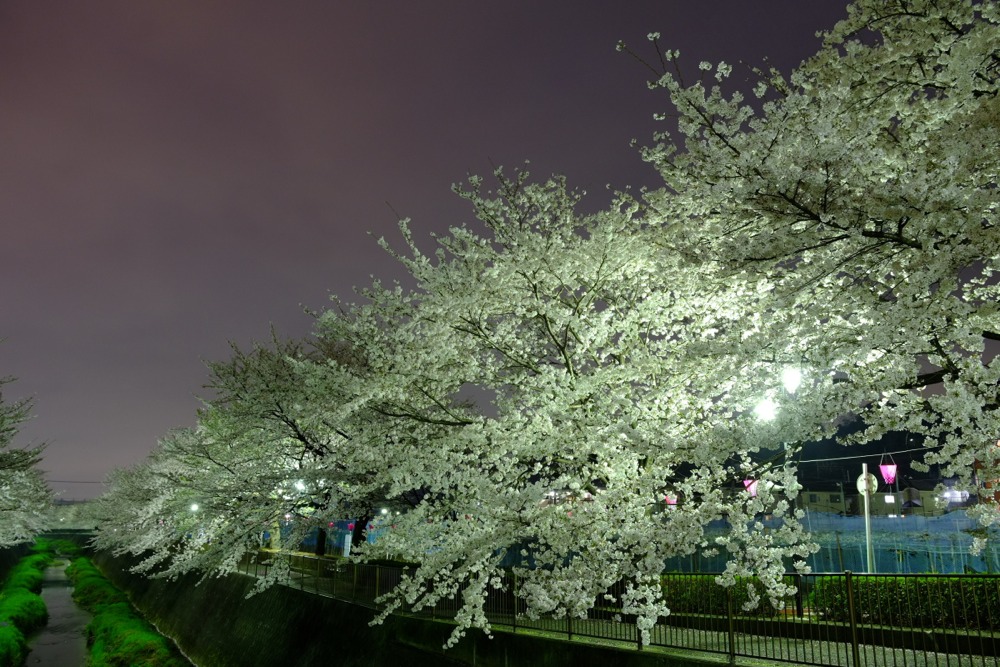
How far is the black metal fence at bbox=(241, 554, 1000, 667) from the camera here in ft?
28.0

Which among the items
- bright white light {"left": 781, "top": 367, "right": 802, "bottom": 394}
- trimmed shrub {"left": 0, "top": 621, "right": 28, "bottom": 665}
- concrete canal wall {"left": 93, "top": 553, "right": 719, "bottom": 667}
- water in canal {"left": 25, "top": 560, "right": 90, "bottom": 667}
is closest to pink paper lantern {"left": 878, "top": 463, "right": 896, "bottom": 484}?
concrete canal wall {"left": 93, "top": 553, "right": 719, "bottom": 667}

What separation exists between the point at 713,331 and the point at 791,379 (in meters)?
4.34

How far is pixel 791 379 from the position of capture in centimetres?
716

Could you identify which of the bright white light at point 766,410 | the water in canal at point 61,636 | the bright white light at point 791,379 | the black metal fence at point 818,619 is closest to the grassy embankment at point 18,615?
the water in canal at point 61,636

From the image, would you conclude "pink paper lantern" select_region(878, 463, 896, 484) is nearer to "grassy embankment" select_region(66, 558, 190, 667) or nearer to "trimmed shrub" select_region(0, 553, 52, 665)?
"grassy embankment" select_region(66, 558, 190, 667)

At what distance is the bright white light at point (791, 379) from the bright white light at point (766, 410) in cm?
23

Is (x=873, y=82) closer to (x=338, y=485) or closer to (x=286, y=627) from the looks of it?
(x=338, y=485)

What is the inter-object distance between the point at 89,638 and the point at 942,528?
114 feet

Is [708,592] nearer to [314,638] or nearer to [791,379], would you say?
[791,379]

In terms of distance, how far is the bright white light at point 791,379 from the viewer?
6675 millimetres

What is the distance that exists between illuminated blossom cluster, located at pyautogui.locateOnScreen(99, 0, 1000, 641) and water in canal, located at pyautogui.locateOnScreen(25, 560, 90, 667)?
2132cm

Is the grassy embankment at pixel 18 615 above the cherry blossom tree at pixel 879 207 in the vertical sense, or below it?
below

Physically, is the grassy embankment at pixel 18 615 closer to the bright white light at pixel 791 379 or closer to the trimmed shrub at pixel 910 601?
the trimmed shrub at pixel 910 601

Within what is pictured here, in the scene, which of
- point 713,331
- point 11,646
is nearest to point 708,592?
point 713,331
